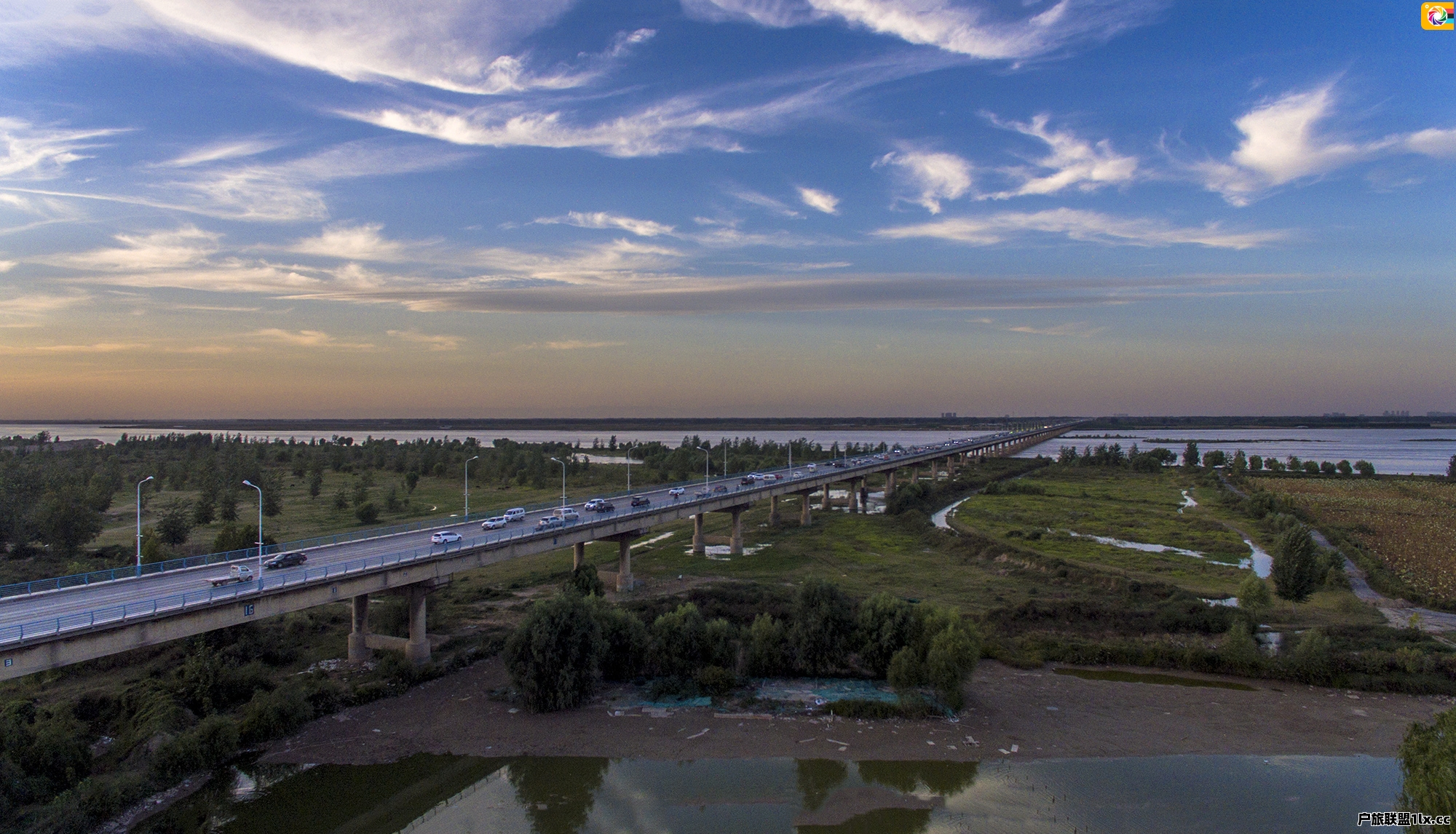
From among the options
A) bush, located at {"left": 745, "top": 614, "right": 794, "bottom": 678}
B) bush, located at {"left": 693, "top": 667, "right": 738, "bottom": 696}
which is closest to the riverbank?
bush, located at {"left": 693, "top": 667, "right": 738, "bottom": 696}

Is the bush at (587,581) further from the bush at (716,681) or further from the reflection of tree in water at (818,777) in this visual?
the reflection of tree in water at (818,777)

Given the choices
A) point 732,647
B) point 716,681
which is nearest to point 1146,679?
point 732,647

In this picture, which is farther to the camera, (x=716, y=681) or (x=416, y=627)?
(x=416, y=627)

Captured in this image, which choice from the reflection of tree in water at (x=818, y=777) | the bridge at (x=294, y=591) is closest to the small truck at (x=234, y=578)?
the bridge at (x=294, y=591)

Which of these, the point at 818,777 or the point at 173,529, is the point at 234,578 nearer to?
the point at 818,777

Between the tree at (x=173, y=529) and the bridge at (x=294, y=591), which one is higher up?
the bridge at (x=294, y=591)

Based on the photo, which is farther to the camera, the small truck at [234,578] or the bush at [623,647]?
the bush at [623,647]

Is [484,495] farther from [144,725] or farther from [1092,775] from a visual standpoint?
[1092,775]
